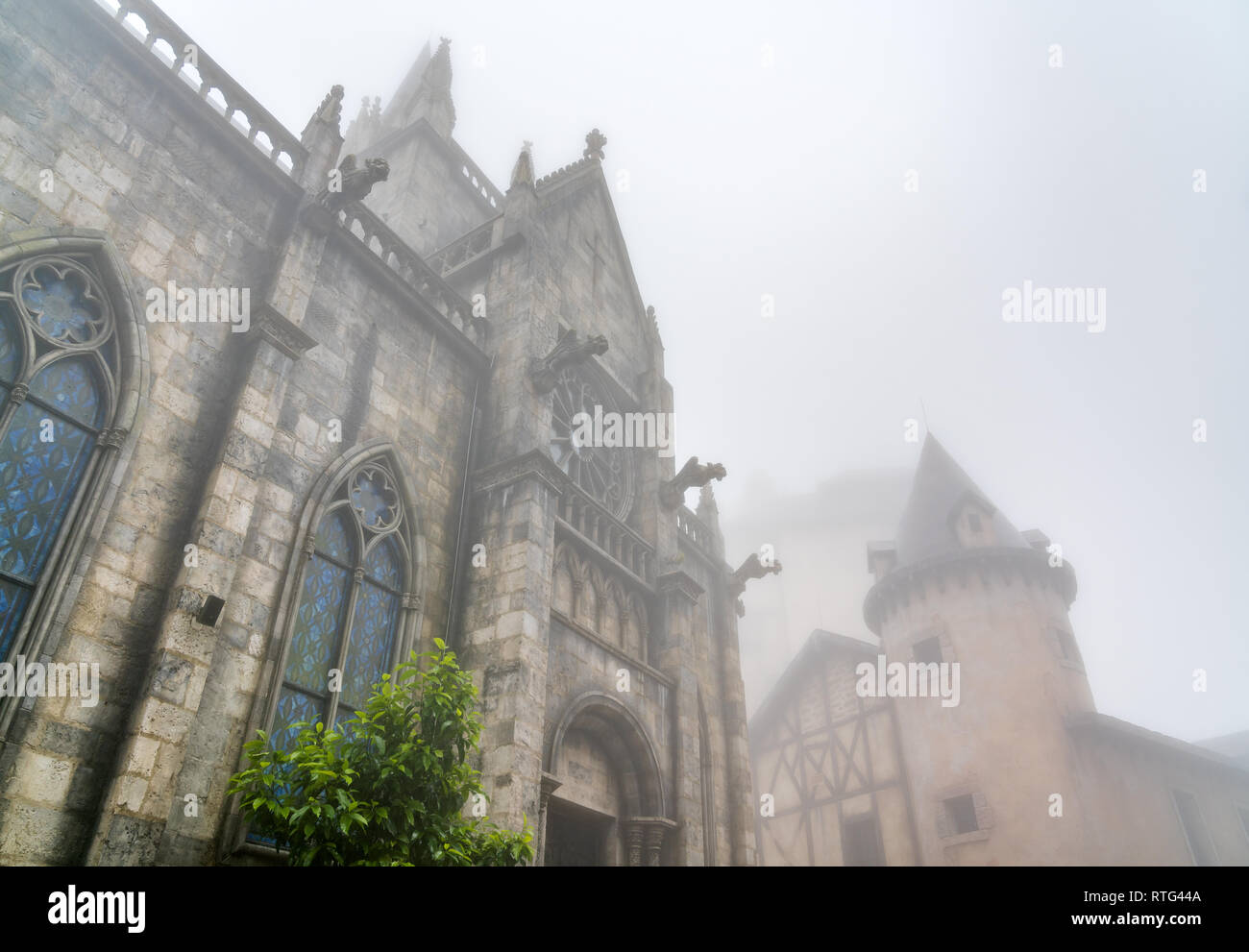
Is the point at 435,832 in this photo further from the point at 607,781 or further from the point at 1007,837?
the point at 1007,837

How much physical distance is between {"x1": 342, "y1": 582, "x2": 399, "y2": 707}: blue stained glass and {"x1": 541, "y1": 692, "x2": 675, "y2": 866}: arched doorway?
247cm

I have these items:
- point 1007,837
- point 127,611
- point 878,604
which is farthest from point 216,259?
point 878,604

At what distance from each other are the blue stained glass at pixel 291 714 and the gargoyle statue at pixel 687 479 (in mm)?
8316

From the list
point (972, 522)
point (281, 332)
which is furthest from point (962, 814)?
point (281, 332)

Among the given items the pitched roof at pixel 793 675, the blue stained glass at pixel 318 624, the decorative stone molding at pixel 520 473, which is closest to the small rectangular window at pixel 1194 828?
the pitched roof at pixel 793 675

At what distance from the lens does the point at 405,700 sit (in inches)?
263

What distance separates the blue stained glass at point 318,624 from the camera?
8539 millimetres

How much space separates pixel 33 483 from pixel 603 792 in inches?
321

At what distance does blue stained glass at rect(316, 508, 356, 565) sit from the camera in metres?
9.29

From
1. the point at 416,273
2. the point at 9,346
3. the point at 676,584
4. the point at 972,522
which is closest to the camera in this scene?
the point at 9,346

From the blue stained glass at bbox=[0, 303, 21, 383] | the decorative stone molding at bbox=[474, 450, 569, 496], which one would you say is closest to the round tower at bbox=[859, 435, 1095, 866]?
the decorative stone molding at bbox=[474, 450, 569, 496]

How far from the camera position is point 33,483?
22.4ft

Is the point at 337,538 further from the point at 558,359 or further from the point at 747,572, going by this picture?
the point at 747,572
